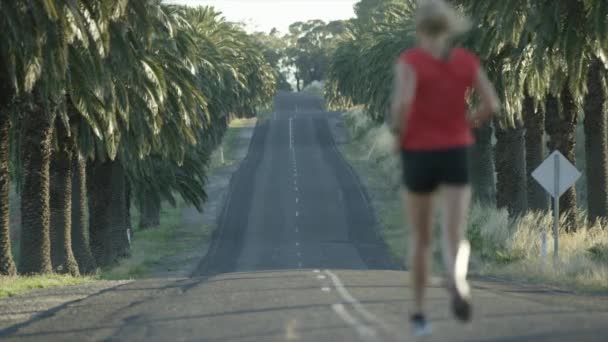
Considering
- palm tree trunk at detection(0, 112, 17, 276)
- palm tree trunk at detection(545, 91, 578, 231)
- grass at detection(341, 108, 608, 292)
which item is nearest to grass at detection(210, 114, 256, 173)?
grass at detection(341, 108, 608, 292)

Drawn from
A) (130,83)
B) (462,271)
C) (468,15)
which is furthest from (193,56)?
(462,271)

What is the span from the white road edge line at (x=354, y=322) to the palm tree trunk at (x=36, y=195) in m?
16.5

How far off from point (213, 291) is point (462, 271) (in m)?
9.58

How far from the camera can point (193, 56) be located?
110ft

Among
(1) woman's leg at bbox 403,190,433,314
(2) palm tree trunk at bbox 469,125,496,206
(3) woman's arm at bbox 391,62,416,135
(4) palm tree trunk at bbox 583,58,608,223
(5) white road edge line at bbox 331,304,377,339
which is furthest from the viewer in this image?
(2) palm tree trunk at bbox 469,125,496,206

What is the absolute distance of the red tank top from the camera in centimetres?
750

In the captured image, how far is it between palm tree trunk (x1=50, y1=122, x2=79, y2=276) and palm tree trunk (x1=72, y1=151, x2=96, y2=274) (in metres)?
2.49

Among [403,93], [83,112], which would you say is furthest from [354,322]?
[83,112]

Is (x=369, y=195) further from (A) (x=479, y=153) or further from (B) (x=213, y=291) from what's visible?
(B) (x=213, y=291)

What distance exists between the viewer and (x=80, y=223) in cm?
3550

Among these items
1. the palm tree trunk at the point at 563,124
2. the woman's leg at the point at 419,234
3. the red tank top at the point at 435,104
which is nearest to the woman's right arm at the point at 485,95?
the red tank top at the point at 435,104

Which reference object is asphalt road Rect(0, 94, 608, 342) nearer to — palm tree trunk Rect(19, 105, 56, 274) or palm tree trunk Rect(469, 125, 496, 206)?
palm tree trunk Rect(19, 105, 56, 274)

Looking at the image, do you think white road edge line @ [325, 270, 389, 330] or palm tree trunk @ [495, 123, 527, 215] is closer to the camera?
white road edge line @ [325, 270, 389, 330]

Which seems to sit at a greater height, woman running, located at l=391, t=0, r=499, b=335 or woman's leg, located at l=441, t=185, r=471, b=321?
woman running, located at l=391, t=0, r=499, b=335
